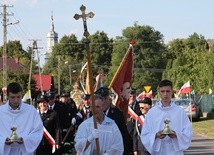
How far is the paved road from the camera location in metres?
20.7

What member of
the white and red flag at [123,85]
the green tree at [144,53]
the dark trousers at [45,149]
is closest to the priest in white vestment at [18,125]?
the white and red flag at [123,85]

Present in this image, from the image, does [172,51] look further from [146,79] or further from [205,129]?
[205,129]

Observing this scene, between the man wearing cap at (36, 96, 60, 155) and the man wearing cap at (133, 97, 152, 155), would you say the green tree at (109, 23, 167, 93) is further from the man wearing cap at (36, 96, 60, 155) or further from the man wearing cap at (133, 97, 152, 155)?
the man wearing cap at (133, 97, 152, 155)

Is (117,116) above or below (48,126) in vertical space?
Answer: above

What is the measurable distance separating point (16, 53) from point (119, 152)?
117231 mm

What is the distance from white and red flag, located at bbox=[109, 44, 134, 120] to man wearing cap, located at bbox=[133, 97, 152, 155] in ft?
5.88

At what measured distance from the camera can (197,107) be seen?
41.0 m

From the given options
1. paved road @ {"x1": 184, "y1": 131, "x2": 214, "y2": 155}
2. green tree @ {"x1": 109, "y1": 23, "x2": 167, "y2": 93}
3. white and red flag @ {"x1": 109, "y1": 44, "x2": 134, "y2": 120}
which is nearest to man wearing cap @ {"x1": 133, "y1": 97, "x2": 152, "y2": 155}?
white and red flag @ {"x1": 109, "y1": 44, "x2": 134, "y2": 120}

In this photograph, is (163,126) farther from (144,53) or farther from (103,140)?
(144,53)

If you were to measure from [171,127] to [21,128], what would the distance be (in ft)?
6.62

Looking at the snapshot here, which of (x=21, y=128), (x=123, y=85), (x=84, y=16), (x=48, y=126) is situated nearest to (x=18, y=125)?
Result: (x=21, y=128)

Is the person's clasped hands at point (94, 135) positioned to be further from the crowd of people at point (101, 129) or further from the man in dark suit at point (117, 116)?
the man in dark suit at point (117, 116)

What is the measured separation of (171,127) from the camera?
8.93 meters

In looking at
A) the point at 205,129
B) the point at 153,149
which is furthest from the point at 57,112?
the point at 205,129
